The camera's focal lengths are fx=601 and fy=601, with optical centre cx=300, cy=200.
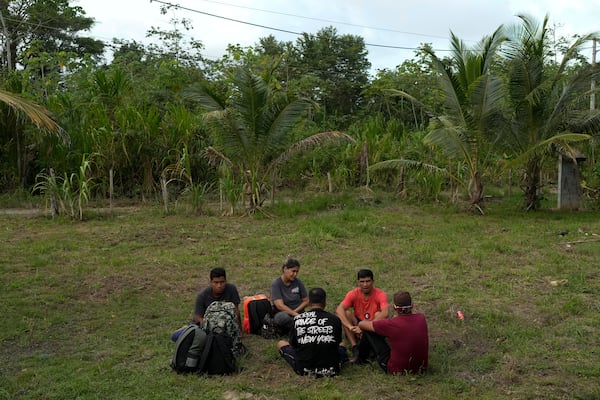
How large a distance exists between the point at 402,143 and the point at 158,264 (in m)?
9.24

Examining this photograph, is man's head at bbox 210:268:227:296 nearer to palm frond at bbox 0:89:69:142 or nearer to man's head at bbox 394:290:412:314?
man's head at bbox 394:290:412:314

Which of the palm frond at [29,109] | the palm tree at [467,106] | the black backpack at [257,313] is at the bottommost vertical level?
the black backpack at [257,313]

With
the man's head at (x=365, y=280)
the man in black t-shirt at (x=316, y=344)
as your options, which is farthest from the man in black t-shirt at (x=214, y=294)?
the man's head at (x=365, y=280)

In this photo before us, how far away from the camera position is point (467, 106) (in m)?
12.9

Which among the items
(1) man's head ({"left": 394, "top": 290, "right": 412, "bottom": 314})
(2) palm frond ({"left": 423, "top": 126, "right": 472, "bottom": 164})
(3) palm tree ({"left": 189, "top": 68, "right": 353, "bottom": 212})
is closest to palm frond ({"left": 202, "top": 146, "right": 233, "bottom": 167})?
(3) palm tree ({"left": 189, "top": 68, "right": 353, "bottom": 212})

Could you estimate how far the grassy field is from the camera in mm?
4910

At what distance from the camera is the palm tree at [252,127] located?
12742 millimetres

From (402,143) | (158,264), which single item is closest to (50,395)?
(158,264)

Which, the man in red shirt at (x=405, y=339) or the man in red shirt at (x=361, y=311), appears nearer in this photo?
the man in red shirt at (x=405, y=339)

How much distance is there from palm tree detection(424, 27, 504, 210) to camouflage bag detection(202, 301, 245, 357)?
8291 mm

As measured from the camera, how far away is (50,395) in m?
4.68

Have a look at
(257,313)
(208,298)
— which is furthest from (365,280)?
(208,298)

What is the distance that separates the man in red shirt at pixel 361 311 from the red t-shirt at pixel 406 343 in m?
0.39

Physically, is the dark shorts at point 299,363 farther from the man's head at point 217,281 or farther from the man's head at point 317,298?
the man's head at point 217,281
